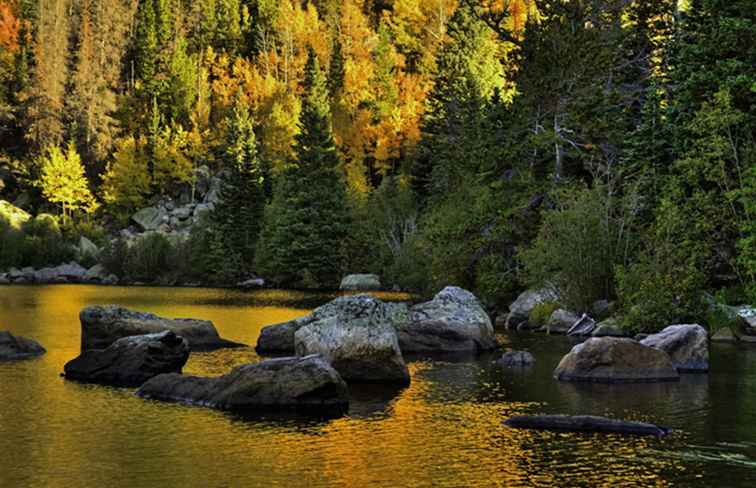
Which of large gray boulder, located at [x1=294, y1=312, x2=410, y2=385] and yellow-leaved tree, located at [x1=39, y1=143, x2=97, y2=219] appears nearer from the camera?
large gray boulder, located at [x1=294, y1=312, x2=410, y2=385]

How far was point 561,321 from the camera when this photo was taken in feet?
130

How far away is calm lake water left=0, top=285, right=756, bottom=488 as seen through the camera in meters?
15.5

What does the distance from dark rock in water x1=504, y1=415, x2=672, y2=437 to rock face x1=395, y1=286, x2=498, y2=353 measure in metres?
13.5

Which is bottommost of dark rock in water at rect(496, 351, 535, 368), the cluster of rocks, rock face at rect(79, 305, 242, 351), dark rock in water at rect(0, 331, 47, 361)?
dark rock in water at rect(0, 331, 47, 361)

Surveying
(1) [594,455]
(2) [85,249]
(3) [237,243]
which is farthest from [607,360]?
(2) [85,249]

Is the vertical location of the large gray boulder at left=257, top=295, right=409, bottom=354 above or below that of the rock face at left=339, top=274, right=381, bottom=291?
below

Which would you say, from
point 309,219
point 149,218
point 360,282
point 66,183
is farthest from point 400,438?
point 66,183

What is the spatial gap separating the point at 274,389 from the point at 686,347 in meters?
A: 13.4

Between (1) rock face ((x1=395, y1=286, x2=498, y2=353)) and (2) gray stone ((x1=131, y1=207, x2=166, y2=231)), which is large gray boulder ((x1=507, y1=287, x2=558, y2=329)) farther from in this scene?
(2) gray stone ((x1=131, y1=207, x2=166, y2=231))

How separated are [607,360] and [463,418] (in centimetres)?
696

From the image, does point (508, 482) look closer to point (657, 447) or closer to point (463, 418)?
point (657, 447)

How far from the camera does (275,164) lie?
10200 centimetres

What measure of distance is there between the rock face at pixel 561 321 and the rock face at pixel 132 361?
18.0 meters

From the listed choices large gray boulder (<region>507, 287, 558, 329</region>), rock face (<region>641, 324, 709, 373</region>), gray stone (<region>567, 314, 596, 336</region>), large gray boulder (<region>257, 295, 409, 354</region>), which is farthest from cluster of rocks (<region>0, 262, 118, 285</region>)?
rock face (<region>641, 324, 709, 373</region>)
